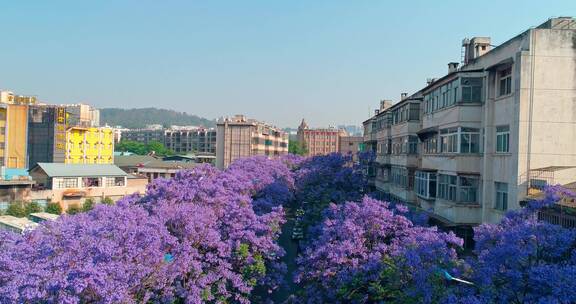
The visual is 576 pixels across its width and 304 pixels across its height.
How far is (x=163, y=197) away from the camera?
24031 mm

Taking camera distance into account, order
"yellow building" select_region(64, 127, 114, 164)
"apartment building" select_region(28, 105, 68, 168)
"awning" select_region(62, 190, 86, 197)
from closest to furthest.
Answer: "awning" select_region(62, 190, 86, 197)
"apartment building" select_region(28, 105, 68, 168)
"yellow building" select_region(64, 127, 114, 164)

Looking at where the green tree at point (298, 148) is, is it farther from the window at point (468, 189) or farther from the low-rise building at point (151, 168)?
the window at point (468, 189)

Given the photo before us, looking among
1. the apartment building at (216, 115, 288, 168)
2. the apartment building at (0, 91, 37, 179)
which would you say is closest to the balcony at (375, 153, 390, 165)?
the apartment building at (0, 91, 37, 179)

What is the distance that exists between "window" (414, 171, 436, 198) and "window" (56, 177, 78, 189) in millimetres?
39361

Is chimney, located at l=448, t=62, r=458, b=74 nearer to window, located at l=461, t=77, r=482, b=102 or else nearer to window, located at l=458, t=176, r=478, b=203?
window, located at l=461, t=77, r=482, b=102

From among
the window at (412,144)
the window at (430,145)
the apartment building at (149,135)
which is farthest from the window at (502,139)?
the apartment building at (149,135)

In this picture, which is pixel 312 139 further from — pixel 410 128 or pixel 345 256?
pixel 345 256

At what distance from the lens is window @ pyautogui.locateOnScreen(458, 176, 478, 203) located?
1806 cm

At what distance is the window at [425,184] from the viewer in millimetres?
20812

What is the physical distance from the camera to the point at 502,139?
664 inches

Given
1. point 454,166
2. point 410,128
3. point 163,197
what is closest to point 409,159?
point 410,128

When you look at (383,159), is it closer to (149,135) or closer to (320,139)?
(320,139)

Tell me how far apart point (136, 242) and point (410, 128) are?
1586cm

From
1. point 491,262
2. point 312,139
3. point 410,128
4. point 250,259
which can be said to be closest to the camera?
point 491,262
